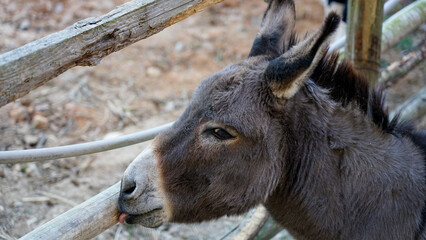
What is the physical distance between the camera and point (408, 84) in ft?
25.5

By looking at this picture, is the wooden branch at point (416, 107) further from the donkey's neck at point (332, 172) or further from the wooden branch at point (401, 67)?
the donkey's neck at point (332, 172)

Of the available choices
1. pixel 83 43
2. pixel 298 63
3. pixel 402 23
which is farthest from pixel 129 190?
pixel 402 23

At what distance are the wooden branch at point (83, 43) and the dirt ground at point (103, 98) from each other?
3.68ft

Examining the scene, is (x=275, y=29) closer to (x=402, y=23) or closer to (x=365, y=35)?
(x=365, y=35)

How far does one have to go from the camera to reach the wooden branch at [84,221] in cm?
243

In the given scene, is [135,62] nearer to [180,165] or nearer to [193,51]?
[193,51]

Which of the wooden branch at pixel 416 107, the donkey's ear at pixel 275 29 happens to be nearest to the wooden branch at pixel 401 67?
the wooden branch at pixel 416 107

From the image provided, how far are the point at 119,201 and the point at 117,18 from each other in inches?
39.3

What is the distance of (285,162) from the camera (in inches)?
107

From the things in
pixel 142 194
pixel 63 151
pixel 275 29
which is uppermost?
pixel 275 29

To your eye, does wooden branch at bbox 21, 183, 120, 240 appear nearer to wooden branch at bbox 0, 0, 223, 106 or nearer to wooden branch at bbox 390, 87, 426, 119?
wooden branch at bbox 0, 0, 223, 106

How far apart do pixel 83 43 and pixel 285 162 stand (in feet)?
4.21

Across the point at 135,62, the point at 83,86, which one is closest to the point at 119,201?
the point at 83,86

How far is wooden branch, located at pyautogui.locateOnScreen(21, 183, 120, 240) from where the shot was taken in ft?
7.98
